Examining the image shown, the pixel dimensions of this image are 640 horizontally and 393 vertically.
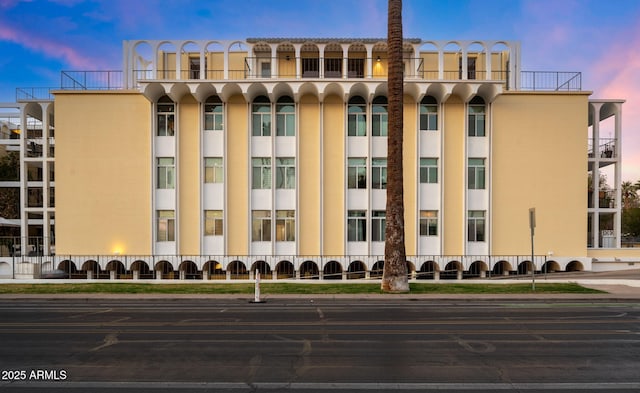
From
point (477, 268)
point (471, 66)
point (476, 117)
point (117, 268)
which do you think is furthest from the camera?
point (471, 66)

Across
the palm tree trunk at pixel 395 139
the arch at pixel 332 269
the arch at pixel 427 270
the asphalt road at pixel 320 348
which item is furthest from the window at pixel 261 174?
the asphalt road at pixel 320 348

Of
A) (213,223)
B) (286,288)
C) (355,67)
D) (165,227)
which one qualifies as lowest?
(286,288)

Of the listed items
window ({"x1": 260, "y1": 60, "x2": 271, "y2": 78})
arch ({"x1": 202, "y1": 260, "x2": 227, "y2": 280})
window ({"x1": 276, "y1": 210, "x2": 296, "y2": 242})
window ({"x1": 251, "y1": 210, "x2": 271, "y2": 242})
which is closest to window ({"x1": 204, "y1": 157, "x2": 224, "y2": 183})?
window ({"x1": 251, "y1": 210, "x2": 271, "y2": 242})

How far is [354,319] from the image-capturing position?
1118cm

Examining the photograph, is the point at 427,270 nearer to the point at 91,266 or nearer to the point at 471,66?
the point at 471,66

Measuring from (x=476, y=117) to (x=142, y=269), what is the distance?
24215 mm

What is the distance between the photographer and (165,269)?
83.6 feet

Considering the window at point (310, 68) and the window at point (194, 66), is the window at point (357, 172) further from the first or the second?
the window at point (194, 66)

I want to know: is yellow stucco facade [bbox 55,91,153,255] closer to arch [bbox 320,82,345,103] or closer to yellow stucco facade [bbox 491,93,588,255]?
arch [bbox 320,82,345,103]

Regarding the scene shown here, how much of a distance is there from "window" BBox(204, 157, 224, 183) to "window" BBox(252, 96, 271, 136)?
10.1 ft

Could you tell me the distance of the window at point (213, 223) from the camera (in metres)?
25.5

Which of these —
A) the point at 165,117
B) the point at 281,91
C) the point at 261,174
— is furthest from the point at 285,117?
the point at 165,117

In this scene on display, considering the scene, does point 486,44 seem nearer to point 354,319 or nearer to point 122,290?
point 354,319

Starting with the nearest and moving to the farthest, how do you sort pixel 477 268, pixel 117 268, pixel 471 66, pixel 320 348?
pixel 320 348
pixel 117 268
pixel 477 268
pixel 471 66
